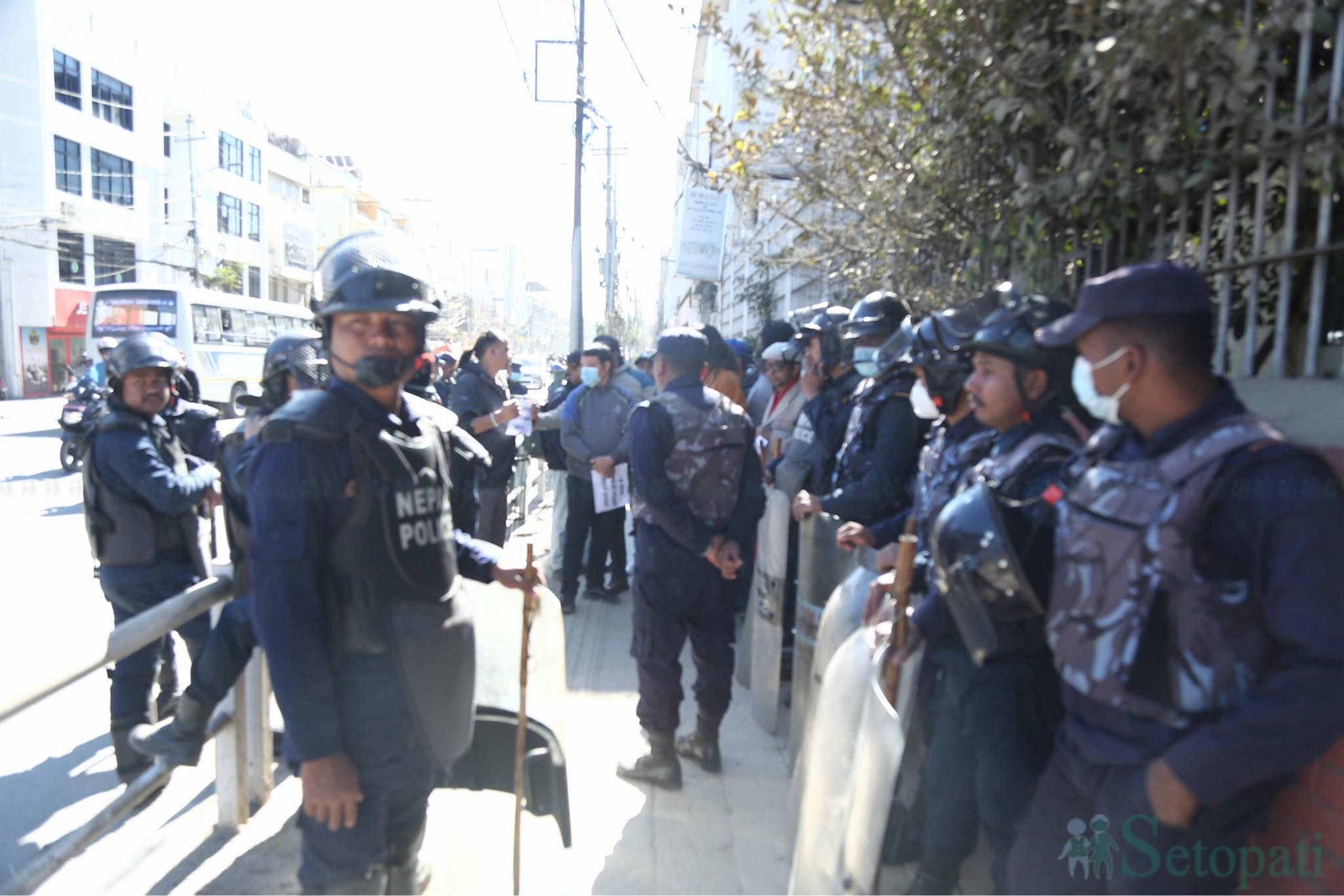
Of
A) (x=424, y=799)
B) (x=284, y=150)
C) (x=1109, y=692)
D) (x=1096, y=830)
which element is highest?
(x=284, y=150)

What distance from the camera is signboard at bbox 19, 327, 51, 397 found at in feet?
99.1

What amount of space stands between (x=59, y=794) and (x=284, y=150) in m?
57.6

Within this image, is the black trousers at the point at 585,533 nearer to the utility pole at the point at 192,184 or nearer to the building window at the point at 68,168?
the building window at the point at 68,168

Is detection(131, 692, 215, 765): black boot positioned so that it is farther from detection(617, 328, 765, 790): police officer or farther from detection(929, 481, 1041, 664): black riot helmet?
detection(929, 481, 1041, 664): black riot helmet

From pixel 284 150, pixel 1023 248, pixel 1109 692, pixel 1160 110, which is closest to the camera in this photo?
pixel 1109 692

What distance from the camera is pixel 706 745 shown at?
147 inches

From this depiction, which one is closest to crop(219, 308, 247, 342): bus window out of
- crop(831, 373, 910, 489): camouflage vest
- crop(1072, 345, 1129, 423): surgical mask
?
crop(831, 373, 910, 489): camouflage vest

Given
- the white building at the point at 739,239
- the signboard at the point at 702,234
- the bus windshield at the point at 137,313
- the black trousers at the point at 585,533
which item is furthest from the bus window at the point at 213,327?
the black trousers at the point at 585,533

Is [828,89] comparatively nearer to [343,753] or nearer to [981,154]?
[981,154]

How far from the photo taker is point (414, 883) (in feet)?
7.40

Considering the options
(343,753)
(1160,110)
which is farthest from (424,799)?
(1160,110)

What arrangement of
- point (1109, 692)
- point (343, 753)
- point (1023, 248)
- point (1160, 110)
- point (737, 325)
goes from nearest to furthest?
point (1109, 692) → point (343, 753) → point (1160, 110) → point (1023, 248) → point (737, 325)

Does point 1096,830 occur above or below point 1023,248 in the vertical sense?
below

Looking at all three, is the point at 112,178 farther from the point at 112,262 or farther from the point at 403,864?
the point at 403,864
